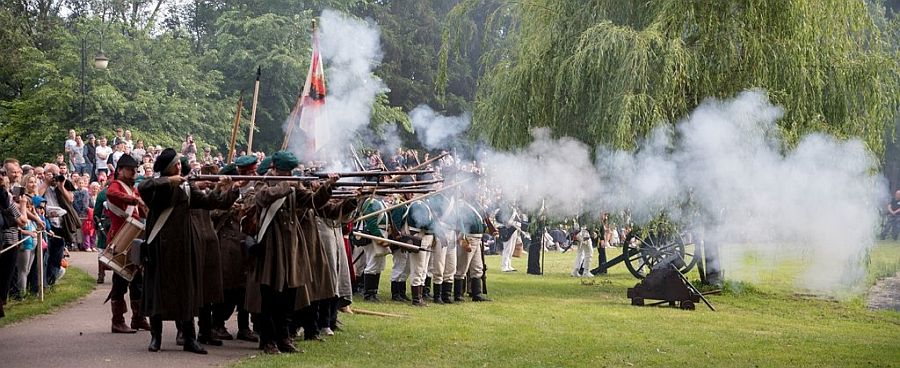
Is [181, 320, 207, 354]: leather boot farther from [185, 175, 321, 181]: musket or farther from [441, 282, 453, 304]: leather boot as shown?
[441, 282, 453, 304]: leather boot

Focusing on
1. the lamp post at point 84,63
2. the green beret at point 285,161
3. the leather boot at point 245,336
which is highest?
the lamp post at point 84,63

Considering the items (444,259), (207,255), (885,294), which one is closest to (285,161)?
(207,255)

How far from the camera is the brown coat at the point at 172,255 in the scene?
1012 cm

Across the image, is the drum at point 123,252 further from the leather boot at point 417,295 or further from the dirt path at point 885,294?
the dirt path at point 885,294

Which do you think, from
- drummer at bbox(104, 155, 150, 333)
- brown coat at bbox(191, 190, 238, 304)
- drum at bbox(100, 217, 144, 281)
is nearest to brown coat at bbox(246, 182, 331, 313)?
brown coat at bbox(191, 190, 238, 304)

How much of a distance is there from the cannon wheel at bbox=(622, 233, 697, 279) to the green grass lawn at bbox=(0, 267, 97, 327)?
9.79 metres

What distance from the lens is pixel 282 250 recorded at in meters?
10.4

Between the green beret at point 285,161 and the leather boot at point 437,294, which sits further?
the leather boot at point 437,294

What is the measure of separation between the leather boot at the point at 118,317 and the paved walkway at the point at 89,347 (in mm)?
105

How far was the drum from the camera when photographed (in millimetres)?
11156

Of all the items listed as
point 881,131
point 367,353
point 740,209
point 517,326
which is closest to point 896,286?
point 881,131

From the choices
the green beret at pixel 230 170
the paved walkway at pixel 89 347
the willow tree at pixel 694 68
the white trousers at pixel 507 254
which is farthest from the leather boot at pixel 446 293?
the white trousers at pixel 507 254

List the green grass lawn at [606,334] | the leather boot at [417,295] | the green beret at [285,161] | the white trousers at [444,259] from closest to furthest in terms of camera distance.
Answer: the green beret at [285,161] < the green grass lawn at [606,334] < the leather boot at [417,295] < the white trousers at [444,259]

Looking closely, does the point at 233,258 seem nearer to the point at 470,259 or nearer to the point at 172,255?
the point at 172,255
